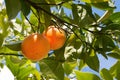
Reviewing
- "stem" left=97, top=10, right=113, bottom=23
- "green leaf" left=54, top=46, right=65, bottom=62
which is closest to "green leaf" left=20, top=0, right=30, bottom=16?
"green leaf" left=54, top=46, right=65, bottom=62

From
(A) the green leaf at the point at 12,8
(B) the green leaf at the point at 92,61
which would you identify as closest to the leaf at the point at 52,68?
(B) the green leaf at the point at 92,61

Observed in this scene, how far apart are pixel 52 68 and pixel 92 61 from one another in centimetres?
19

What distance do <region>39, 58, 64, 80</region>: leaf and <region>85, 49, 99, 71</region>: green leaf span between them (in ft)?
0.45

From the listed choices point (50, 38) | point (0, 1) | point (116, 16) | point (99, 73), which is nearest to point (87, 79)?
point (99, 73)

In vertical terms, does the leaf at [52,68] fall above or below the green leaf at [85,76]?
above

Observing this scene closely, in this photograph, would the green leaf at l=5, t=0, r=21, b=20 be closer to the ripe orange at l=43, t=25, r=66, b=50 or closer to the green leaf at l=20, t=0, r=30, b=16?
the green leaf at l=20, t=0, r=30, b=16

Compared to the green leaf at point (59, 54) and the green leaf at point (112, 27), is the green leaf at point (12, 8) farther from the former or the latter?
the green leaf at point (112, 27)

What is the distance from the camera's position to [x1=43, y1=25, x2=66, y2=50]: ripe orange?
1416mm

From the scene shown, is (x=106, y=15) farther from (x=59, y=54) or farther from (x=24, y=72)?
(x=24, y=72)

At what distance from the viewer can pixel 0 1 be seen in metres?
2.25

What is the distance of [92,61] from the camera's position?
5.34ft

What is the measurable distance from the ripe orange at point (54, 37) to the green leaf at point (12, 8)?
0.95 ft

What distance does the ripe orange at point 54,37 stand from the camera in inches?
55.7

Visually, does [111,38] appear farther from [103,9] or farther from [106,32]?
[103,9]
